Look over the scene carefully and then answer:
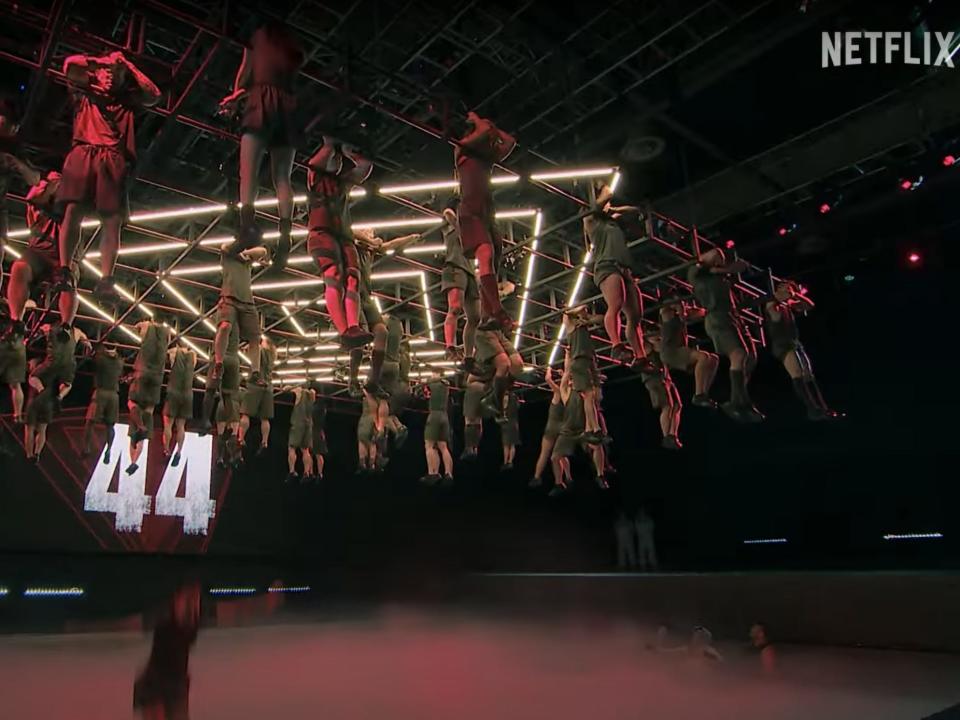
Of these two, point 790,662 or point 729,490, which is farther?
point 729,490

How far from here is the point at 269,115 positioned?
14.3 feet

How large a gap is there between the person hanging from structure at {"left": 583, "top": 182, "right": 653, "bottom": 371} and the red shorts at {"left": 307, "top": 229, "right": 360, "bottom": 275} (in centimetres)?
253

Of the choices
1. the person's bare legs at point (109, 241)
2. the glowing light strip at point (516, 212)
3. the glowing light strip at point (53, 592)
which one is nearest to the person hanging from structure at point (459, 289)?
the glowing light strip at point (516, 212)

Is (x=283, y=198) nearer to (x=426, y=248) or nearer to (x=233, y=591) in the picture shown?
(x=426, y=248)

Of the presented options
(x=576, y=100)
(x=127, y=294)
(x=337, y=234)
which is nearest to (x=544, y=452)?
(x=576, y=100)

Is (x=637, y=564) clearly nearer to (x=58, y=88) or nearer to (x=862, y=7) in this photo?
(x=862, y=7)

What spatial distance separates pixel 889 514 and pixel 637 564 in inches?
180

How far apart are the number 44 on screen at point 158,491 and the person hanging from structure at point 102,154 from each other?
877cm

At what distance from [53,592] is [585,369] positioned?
9188mm

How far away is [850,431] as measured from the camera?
36.5 feet

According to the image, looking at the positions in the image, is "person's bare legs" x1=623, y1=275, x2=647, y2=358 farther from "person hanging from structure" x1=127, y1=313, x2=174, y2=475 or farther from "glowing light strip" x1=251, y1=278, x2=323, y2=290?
"person hanging from structure" x1=127, y1=313, x2=174, y2=475

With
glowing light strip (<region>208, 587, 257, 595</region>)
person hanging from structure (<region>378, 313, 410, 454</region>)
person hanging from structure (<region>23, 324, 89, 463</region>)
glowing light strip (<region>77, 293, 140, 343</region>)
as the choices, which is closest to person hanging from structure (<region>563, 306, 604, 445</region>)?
person hanging from structure (<region>378, 313, 410, 454</region>)

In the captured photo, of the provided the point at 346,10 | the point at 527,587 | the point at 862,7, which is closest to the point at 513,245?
the point at 346,10

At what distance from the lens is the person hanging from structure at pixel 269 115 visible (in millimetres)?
4348
